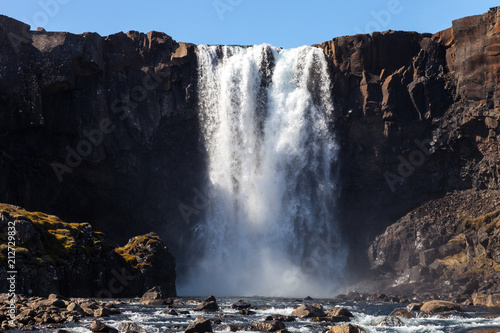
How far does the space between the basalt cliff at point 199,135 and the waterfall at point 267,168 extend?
2.51m

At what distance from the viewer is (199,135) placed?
94.3m

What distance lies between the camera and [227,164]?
94.8 metres

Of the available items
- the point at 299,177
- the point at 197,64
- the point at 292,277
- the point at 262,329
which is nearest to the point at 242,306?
the point at 262,329

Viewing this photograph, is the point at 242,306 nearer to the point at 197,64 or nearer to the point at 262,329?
the point at 262,329

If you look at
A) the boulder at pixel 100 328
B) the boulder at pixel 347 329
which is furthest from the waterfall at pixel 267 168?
the boulder at pixel 347 329

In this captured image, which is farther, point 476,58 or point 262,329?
point 476,58

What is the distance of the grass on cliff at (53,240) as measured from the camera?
5538 cm

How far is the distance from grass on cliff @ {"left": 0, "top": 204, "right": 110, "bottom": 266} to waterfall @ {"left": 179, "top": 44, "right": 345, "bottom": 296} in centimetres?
2543

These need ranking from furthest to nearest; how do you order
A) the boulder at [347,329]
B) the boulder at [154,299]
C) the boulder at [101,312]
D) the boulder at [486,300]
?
the boulder at [486,300]
the boulder at [154,299]
the boulder at [101,312]
the boulder at [347,329]

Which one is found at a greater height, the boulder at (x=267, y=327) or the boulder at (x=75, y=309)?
the boulder at (x=75, y=309)

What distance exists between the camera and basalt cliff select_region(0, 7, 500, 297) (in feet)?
272

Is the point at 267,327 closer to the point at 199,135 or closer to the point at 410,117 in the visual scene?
the point at 199,135

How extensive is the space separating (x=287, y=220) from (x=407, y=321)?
51818 mm

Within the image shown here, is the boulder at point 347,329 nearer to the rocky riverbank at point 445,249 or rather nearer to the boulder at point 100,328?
the boulder at point 100,328
